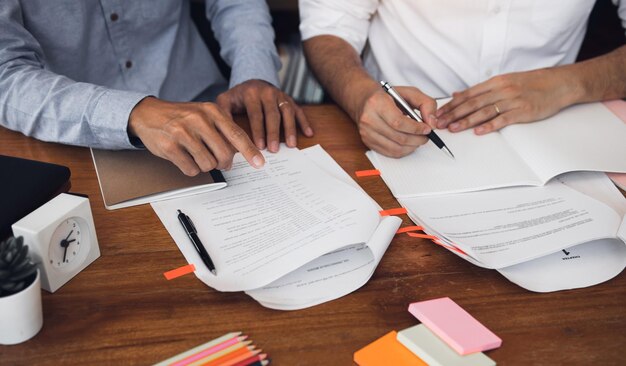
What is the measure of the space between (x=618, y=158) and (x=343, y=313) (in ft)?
2.19

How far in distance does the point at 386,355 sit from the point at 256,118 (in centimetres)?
63

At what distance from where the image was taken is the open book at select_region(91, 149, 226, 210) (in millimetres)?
960

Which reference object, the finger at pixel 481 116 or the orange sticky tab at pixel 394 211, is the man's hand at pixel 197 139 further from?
the finger at pixel 481 116

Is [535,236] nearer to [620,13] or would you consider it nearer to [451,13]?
[451,13]

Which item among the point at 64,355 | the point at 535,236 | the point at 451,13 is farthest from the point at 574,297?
the point at 451,13

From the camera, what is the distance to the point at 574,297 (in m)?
0.82

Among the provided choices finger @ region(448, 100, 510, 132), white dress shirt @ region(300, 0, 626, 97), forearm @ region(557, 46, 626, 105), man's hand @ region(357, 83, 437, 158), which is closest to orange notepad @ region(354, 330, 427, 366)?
man's hand @ region(357, 83, 437, 158)

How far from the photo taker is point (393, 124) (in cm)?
110

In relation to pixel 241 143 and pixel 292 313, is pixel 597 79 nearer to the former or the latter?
pixel 241 143

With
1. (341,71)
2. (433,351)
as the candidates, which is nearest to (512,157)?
(341,71)

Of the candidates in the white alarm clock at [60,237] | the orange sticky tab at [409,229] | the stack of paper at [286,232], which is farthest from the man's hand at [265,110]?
the white alarm clock at [60,237]

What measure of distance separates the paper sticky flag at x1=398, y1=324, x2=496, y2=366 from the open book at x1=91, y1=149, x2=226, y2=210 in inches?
16.8

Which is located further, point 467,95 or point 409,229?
point 467,95

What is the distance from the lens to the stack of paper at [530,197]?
869mm
